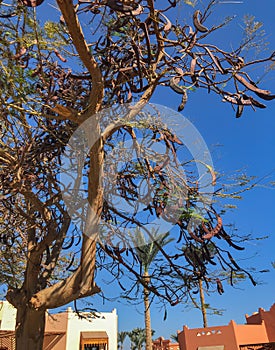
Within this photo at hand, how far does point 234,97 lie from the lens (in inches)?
156

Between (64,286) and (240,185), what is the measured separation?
2.47 metres

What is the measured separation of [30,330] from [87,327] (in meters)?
15.9

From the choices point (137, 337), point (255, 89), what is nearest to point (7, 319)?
point (255, 89)

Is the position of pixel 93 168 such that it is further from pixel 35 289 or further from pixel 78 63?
pixel 35 289

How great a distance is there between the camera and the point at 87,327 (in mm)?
18500

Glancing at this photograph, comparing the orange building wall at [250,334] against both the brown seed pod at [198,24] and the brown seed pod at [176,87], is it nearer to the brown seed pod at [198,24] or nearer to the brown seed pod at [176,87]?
the brown seed pod at [176,87]

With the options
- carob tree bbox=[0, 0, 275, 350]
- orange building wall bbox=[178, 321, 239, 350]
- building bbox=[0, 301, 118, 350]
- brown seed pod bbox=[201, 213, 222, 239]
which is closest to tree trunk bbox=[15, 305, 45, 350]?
carob tree bbox=[0, 0, 275, 350]

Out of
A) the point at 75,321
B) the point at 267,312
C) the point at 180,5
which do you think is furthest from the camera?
the point at 267,312

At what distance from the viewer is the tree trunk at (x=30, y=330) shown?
4090 millimetres

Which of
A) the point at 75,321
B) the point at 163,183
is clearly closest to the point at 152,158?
the point at 163,183

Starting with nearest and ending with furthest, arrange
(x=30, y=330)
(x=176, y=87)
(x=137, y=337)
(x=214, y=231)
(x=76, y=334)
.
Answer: (x=176, y=87)
(x=214, y=231)
(x=30, y=330)
(x=76, y=334)
(x=137, y=337)

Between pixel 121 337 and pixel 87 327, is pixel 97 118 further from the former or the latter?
pixel 121 337

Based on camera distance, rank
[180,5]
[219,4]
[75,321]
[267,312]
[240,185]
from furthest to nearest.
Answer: [267,312] < [75,321] < [240,185] < [180,5] < [219,4]

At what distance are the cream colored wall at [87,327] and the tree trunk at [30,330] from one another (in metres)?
13.8
